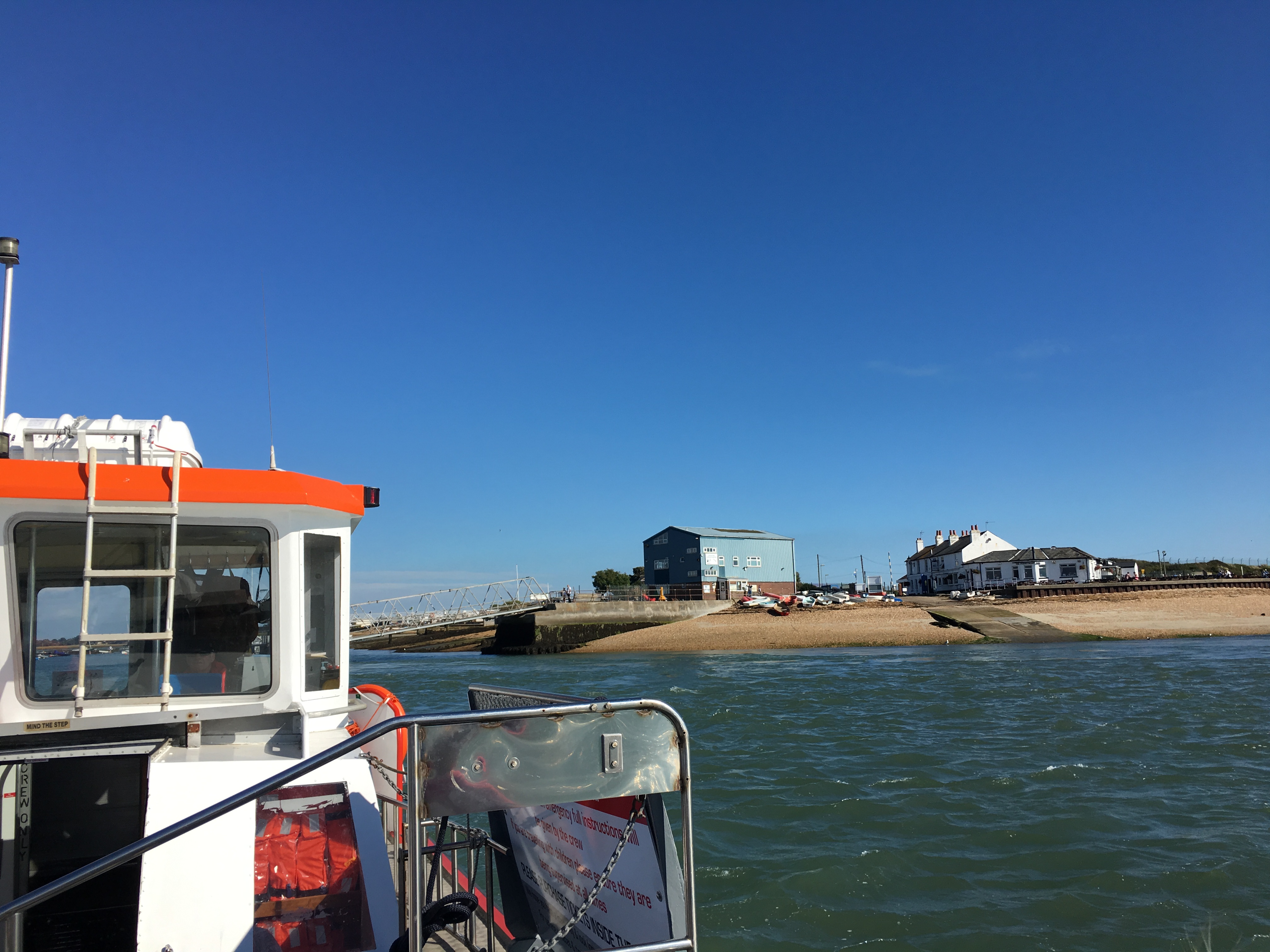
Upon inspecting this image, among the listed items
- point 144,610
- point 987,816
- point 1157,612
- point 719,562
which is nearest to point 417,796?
point 144,610

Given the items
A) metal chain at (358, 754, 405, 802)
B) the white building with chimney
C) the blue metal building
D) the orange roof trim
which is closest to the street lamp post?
the orange roof trim

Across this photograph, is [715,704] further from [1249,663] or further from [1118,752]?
[1249,663]

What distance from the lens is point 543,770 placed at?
253 cm

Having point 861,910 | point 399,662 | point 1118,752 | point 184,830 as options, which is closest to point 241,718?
point 184,830

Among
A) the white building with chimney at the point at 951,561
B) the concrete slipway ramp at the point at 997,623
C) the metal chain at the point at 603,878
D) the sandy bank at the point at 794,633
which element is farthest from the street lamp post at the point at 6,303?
the white building with chimney at the point at 951,561

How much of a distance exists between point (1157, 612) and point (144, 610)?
4950 centimetres

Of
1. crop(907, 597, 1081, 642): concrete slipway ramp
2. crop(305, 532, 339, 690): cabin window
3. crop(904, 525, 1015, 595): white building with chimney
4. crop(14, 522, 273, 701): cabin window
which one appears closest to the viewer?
crop(14, 522, 273, 701): cabin window

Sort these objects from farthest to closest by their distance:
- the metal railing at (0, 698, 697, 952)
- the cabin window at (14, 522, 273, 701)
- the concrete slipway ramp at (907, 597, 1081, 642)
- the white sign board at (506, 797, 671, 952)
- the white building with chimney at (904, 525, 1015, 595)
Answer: the white building with chimney at (904, 525, 1015, 595), the concrete slipway ramp at (907, 597, 1081, 642), the cabin window at (14, 522, 273, 701), the white sign board at (506, 797, 671, 952), the metal railing at (0, 698, 697, 952)

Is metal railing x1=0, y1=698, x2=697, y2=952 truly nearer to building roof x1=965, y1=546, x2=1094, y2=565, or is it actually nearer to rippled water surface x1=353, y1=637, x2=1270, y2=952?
rippled water surface x1=353, y1=637, x2=1270, y2=952

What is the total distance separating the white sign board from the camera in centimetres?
302

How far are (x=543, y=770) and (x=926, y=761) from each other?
10.5 m

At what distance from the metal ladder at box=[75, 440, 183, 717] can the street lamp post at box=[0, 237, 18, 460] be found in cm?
149

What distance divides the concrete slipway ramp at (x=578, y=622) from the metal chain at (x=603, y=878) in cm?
4170

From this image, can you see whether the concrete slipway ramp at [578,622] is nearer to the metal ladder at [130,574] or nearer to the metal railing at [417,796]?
the metal ladder at [130,574]
